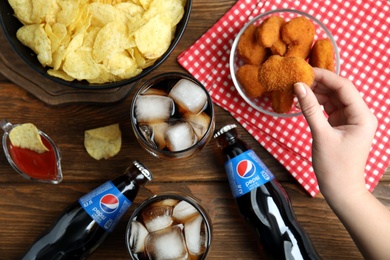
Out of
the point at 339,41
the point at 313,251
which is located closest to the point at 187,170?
the point at 313,251

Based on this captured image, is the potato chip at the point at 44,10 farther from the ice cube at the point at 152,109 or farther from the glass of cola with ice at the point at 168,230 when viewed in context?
the glass of cola with ice at the point at 168,230

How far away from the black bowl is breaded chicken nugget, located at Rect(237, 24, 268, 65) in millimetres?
164

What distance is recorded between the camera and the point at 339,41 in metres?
1.31

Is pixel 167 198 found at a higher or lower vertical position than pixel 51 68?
lower

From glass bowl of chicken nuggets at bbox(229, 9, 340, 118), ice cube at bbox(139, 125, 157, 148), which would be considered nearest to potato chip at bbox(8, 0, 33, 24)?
ice cube at bbox(139, 125, 157, 148)

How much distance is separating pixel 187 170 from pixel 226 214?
16 cm

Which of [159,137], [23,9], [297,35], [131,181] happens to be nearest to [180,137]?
[159,137]

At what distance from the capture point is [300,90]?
1074 millimetres

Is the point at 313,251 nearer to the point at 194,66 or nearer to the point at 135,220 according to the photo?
the point at 135,220

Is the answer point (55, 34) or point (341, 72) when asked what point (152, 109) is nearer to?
point (55, 34)

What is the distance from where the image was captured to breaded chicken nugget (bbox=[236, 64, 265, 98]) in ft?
4.07

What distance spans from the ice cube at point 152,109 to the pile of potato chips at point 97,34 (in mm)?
77

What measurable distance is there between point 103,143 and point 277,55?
513 millimetres

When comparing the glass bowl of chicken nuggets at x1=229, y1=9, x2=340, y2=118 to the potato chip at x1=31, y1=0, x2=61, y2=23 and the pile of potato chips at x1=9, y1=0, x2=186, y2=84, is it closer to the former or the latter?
the pile of potato chips at x1=9, y1=0, x2=186, y2=84
